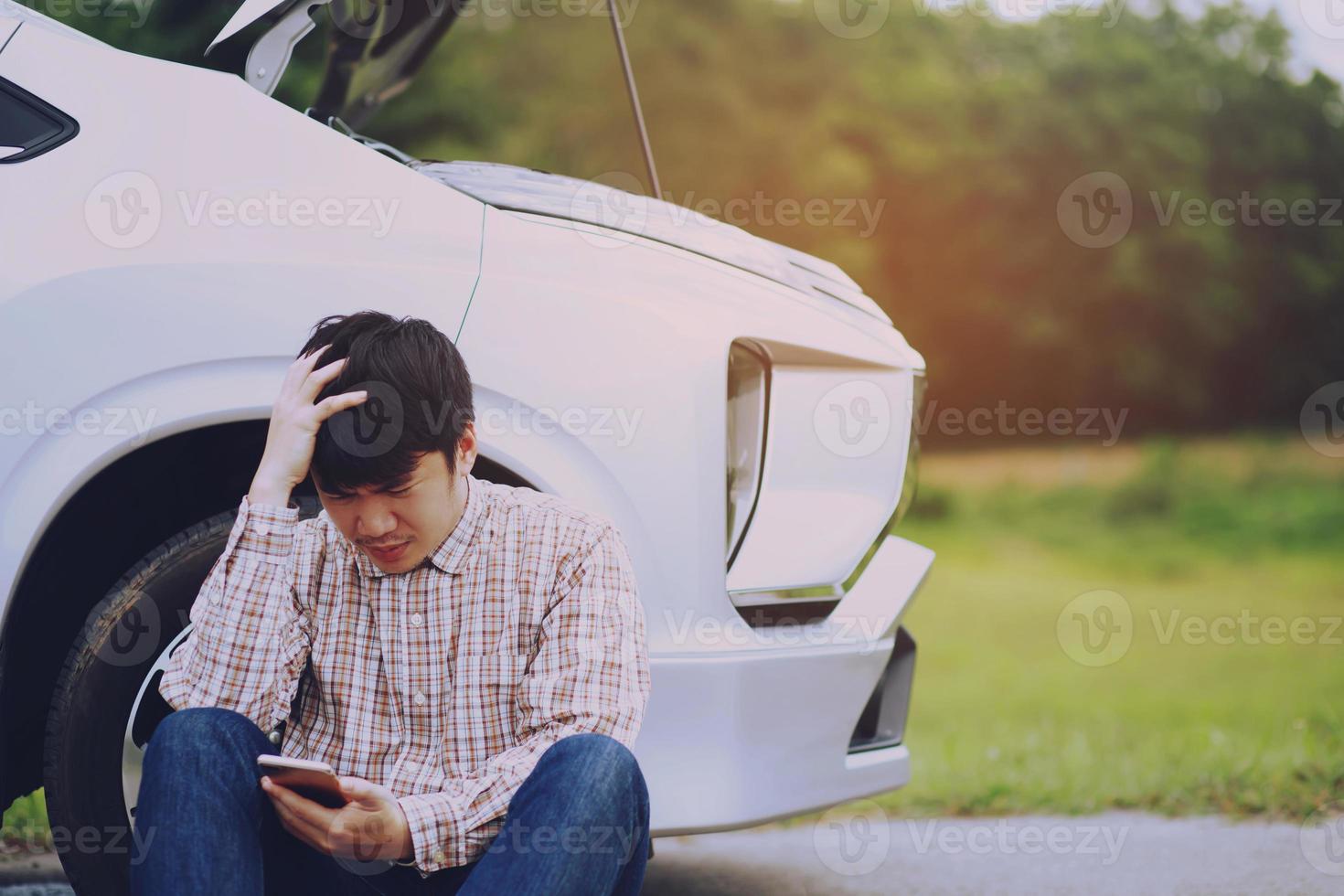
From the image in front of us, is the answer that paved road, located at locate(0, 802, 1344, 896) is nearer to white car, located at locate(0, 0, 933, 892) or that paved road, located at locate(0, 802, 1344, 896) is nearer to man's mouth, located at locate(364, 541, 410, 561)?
white car, located at locate(0, 0, 933, 892)

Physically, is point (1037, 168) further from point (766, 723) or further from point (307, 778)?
point (307, 778)

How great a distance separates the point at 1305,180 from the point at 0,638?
730 inches

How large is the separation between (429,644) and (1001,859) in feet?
6.52

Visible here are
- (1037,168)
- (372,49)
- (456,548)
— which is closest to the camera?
(456,548)

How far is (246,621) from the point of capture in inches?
75.7

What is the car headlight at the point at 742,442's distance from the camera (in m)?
2.33

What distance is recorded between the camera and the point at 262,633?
1929mm

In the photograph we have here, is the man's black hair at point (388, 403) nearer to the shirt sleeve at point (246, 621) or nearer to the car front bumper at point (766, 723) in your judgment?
the shirt sleeve at point (246, 621)

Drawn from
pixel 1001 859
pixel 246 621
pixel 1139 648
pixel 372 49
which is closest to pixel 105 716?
pixel 246 621

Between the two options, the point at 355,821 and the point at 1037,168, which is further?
the point at 1037,168

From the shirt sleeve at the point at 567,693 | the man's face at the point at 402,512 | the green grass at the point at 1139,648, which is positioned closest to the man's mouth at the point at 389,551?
the man's face at the point at 402,512

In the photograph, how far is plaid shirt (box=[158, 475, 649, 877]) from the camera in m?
1.92

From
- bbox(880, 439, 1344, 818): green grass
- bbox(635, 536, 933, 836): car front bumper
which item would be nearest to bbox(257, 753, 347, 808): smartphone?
bbox(635, 536, 933, 836): car front bumper

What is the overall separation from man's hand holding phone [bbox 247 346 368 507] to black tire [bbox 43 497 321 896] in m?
0.42
